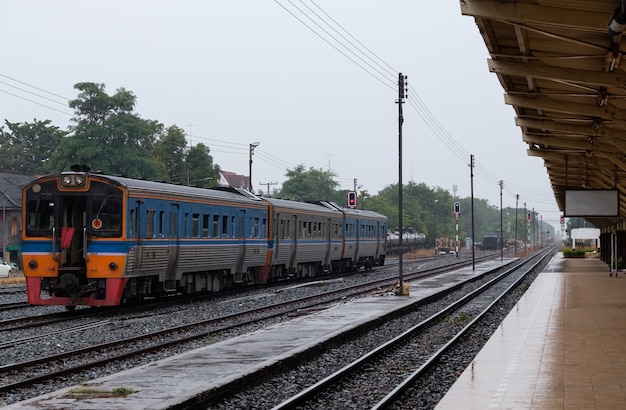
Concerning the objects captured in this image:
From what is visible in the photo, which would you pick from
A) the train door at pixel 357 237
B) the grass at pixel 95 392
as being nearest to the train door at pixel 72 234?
the grass at pixel 95 392

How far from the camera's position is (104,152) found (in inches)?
2913

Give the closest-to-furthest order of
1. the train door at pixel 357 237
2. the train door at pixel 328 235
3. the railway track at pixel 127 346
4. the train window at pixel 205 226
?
the railway track at pixel 127 346
the train window at pixel 205 226
the train door at pixel 328 235
the train door at pixel 357 237

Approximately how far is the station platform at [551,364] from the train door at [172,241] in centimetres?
814

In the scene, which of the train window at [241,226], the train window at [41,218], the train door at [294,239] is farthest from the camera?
the train door at [294,239]

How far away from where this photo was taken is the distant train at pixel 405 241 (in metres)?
77.6

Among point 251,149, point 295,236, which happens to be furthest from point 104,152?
point 295,236

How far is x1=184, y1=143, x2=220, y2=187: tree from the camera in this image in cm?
8325

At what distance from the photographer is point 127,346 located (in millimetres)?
15555

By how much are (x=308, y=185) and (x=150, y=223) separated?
86881 mm

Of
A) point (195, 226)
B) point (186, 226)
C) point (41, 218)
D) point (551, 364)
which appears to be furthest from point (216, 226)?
point (551, 364)

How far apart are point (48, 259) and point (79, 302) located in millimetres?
1150

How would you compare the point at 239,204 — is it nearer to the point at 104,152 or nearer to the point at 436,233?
the point at 104,152

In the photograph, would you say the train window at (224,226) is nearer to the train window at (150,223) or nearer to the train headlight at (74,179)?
the train window at (150,223)

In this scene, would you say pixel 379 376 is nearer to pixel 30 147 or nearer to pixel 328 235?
pixel 328 235
